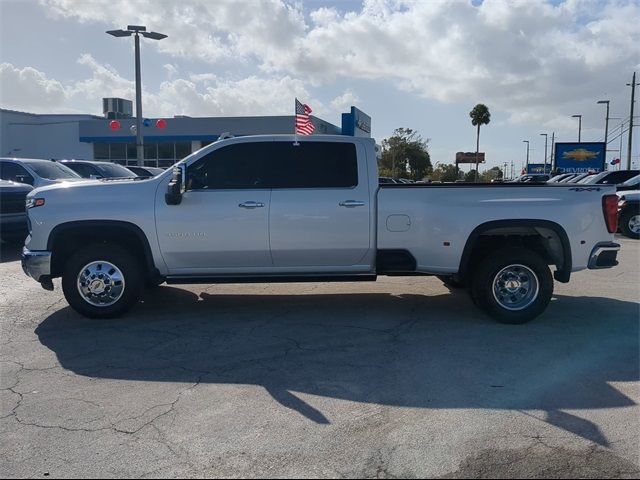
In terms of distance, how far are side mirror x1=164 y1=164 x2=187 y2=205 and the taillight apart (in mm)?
4673

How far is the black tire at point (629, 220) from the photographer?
1517 centimetres

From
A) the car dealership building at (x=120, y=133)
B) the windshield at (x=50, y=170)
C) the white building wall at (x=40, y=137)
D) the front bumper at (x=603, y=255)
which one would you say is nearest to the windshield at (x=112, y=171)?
the windshield at (x=50, y=170)

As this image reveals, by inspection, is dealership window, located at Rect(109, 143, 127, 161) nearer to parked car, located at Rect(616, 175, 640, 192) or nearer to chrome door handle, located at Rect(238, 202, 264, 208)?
parked car, located at Rect(616, 175, 640, 192)

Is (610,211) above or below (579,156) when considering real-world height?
below

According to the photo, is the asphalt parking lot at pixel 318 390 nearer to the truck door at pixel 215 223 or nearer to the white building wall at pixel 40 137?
the truck door at pixel 215 223

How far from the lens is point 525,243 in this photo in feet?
21.6

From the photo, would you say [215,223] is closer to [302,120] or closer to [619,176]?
[302,120]

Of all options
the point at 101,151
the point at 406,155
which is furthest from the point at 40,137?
the point at 406,155

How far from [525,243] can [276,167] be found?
3.04m

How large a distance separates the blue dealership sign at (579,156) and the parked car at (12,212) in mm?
40577

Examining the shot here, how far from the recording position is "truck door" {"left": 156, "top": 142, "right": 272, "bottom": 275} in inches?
246

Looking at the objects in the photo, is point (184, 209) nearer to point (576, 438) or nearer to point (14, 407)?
point (14, 407)

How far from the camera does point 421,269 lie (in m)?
6.43

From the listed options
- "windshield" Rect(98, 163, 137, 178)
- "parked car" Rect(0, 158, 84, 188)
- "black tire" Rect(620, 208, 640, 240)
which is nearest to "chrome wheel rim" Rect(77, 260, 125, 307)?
"parked car" Rect(0, 158, 84, 188)
